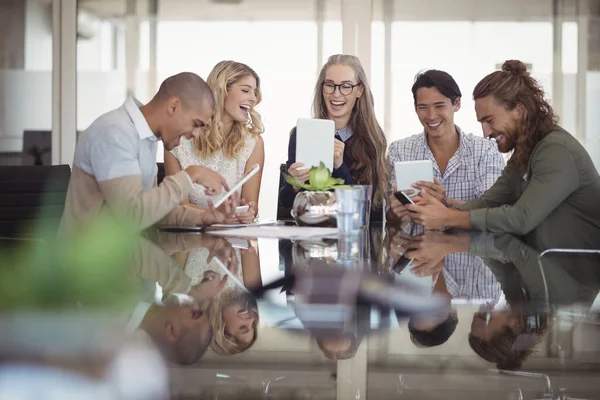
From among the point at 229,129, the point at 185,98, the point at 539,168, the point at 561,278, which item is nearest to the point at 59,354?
the point at 561,278

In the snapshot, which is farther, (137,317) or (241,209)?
(241,209)

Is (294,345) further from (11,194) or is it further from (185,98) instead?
(11,194)

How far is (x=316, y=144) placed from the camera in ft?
8.82

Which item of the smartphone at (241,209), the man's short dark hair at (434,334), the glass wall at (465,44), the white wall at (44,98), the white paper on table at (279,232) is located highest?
the glass wall at (465,44)

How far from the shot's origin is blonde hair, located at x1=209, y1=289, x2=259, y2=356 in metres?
0.72

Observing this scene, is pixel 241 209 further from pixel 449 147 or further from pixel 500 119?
pixel 449 147

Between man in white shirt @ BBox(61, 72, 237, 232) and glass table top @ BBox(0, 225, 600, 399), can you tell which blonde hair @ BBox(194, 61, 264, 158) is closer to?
man in white shirt @ BBox(61, 72, 237, 232)

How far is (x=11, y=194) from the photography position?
2857mm

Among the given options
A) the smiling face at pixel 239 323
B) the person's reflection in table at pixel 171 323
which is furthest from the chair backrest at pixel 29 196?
the smiling face at pixel 239 323

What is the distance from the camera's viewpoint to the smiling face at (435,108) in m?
3.58

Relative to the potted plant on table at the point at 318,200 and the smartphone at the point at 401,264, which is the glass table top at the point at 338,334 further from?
the potted plant on table at the point at 318,200

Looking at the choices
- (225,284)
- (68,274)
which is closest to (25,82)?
(68,274)

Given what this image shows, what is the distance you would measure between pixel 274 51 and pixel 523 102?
12.5 feet

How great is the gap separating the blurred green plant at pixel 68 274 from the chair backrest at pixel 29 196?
3.20ft
